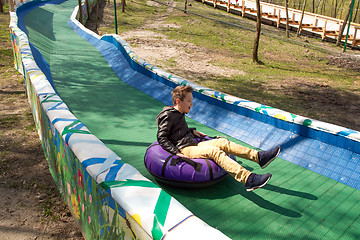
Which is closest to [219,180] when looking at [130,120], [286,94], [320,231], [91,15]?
[320,231]

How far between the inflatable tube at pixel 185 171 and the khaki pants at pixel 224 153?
0.10 m

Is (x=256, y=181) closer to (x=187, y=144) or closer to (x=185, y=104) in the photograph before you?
(x=187, y=144)

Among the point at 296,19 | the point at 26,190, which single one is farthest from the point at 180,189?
the point at 296,19

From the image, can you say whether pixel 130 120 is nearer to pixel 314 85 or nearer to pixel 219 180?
pixel 219 180

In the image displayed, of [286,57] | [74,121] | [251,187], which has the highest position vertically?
[74,121]

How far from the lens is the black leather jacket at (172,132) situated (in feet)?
13.1

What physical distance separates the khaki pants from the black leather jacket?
11 centimetres

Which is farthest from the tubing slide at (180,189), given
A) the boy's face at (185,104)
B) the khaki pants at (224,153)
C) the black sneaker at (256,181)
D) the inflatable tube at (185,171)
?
the boy's face at (185,104)

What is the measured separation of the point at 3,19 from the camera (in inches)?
781

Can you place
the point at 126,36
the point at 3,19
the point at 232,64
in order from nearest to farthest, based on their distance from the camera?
1. the point at 232,64
2. the point at 126,36
3. the point at 3,19

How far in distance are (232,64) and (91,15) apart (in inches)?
647

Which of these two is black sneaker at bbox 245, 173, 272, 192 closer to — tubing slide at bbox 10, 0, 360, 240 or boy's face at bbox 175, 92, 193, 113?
tubing slide at bbox 10, 0, 360, 240

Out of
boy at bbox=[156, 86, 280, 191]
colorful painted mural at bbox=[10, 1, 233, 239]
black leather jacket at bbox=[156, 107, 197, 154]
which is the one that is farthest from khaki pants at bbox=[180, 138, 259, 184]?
colorful painted mural at bbox=[10, 1, 233, 239]

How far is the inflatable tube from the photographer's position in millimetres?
3838
